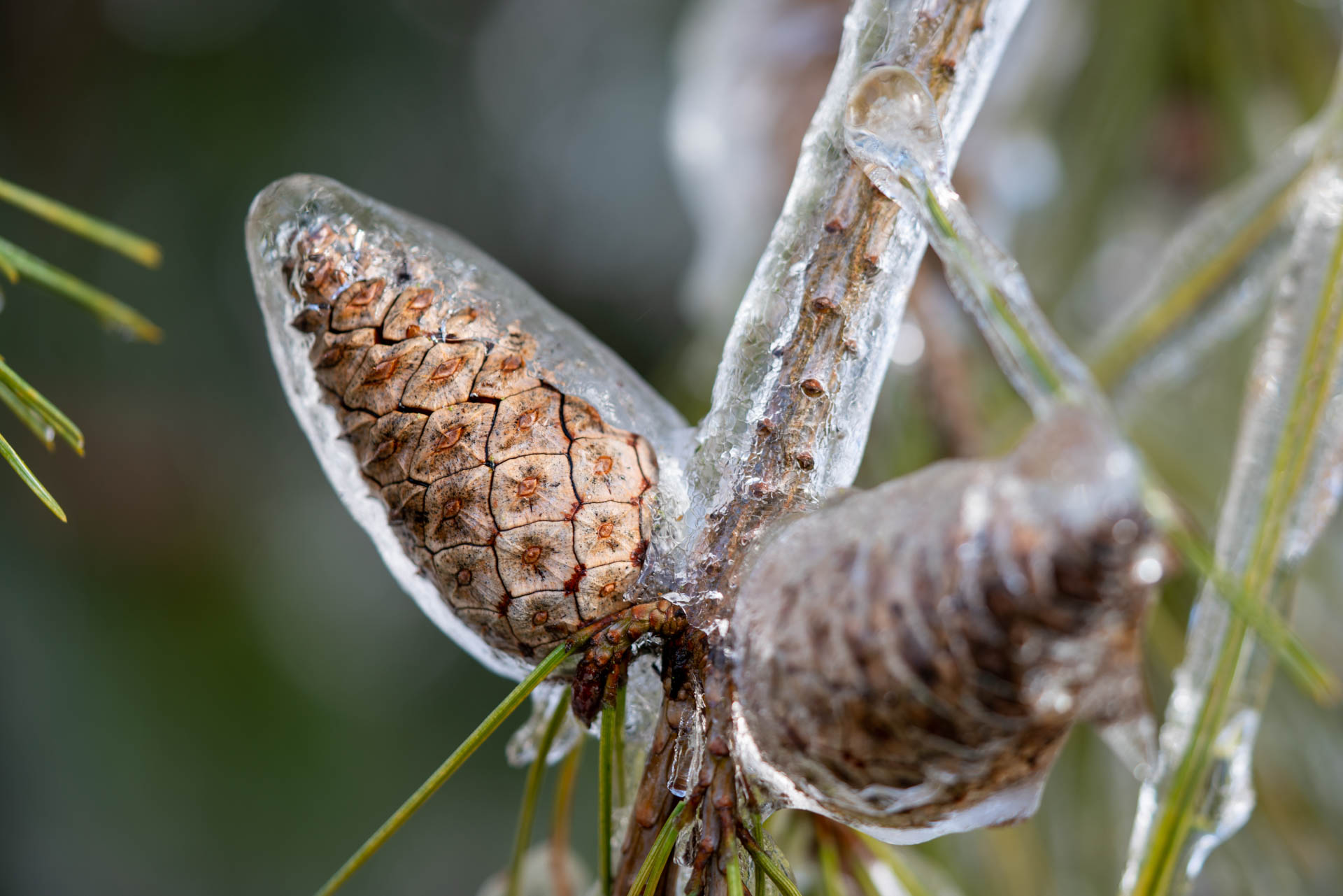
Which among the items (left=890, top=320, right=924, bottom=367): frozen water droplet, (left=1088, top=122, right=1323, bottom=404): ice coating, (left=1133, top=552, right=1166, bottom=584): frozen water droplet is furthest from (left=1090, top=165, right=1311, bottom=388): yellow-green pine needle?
(left=1133, top=552, right=1166, bottom=584): frozen water droplet

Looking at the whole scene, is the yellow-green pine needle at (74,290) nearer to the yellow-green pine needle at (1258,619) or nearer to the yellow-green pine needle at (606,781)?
the yellow-green pine needle at (606,781)

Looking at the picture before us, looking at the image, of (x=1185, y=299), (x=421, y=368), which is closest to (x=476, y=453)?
(x=421, y=368)

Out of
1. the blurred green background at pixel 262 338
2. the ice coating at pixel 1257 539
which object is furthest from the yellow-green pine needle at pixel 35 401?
the blurred green background at pixel 262 338

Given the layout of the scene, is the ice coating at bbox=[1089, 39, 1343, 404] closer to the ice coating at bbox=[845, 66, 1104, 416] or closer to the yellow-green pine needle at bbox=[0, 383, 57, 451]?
the ice coating at bbox=[845, 66, 1104, 416]

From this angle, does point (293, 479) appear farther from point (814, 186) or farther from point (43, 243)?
point (814, 186)

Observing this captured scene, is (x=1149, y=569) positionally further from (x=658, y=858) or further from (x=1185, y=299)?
(x=1185, y=299)

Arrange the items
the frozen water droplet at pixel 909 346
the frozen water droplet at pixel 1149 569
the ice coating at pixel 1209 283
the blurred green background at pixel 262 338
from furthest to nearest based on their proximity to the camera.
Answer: the blurred green background at pixel 262 338, the frozen water droplet at pixel 909 346, the ice coating at pixel 1209 283, the frozen water droplet at pixel 1149 569

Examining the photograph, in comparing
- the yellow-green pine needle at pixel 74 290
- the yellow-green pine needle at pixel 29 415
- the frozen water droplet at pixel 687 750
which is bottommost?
the frozen water droplet at pixel 687 750
